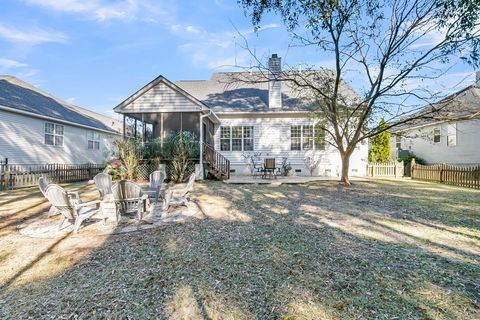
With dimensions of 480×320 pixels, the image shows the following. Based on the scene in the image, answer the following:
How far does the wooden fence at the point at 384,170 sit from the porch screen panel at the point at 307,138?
4498 mm

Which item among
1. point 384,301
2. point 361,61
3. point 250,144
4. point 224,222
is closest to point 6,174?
point 224,222

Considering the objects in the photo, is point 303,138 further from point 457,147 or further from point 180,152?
point 457,147

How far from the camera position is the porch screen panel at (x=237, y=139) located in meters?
17.2

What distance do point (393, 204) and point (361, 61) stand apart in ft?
22.6

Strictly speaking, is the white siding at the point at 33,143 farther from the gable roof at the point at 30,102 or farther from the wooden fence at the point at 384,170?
the wooden fence at the point at 384,170

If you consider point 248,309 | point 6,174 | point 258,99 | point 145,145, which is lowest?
point 248,309

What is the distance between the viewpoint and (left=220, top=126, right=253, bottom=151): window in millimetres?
17188

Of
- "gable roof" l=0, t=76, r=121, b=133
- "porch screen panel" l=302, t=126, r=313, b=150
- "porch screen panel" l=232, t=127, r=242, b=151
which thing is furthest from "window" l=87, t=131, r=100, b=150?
"porch screen panel" l=302, t=126, r=313, b=150

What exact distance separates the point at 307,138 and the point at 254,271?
578 inches

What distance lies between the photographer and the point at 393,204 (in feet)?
25.9

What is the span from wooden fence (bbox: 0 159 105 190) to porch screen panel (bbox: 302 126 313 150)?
13855 mm

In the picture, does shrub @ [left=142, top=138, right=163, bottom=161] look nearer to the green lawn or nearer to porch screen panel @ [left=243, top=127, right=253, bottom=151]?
porch screen panel @ [left=243, top=127, right=253, bottom=151]

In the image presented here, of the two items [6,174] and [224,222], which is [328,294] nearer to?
[224,222]

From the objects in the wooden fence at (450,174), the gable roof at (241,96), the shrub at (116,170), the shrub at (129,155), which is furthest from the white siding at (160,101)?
the wooden fence at (450,174)
